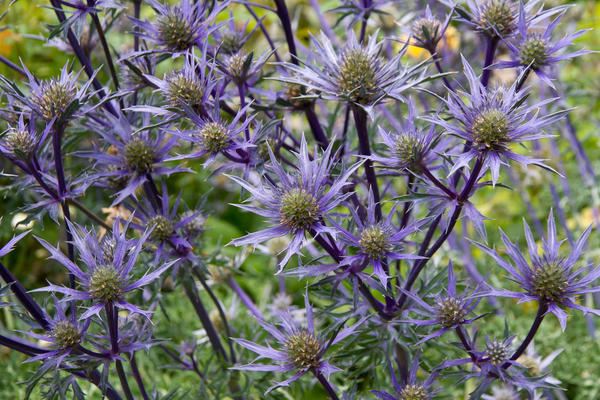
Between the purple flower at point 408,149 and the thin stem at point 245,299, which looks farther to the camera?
the thin stem at point 245,299

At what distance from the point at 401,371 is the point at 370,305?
226mm

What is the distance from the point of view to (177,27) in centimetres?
116

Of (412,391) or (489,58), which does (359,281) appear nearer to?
(412,391)

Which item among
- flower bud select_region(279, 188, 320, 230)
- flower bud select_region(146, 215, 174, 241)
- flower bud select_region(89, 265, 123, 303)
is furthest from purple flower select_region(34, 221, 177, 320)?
flower bud select_region(279, 188, 320, 230)

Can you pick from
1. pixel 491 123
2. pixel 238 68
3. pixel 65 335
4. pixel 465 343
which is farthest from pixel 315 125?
pixel 65 335

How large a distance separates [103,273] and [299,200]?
37 cm

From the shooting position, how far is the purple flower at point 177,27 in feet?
3.81

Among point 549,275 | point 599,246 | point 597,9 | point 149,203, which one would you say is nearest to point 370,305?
point 549,275

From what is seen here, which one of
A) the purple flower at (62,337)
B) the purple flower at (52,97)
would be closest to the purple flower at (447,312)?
the purple flower at (62,337)

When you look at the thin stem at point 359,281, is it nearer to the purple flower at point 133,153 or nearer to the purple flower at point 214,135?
the purple flower at point 214,135

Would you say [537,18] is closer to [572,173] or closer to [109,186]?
[109,186]

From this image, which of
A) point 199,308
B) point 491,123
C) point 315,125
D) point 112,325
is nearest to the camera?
point 491,123

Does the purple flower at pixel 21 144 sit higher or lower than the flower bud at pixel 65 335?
higher

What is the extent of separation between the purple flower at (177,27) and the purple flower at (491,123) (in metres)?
0.52
